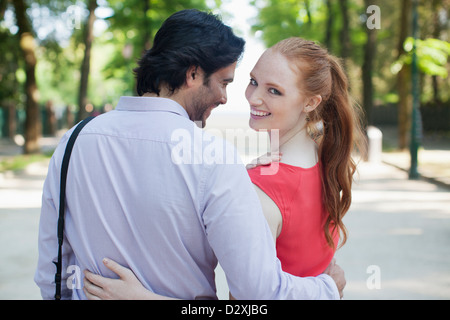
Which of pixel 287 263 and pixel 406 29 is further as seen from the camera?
pixel 406 29

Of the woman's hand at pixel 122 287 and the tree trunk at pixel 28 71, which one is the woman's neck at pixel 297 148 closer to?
the woman's hand at pixel 122 287

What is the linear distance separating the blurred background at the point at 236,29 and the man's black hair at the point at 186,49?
132cm

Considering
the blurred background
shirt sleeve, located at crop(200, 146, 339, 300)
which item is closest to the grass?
the blurred background

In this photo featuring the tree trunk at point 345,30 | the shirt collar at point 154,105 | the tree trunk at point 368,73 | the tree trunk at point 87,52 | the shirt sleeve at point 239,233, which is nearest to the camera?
the shirt sleeve at point 239,233

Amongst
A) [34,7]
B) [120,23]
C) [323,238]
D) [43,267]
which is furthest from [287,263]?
[34,7]

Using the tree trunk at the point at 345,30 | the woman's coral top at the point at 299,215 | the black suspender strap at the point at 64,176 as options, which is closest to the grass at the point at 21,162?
the tree trunk at the point at 345,30

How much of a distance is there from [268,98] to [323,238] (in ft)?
1.94

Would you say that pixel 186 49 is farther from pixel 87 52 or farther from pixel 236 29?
pixel 87 52

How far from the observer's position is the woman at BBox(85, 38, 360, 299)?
5.98ft

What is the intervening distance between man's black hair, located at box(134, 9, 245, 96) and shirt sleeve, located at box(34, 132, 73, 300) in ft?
1.26

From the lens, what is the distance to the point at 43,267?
6.03 ft

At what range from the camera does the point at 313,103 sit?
204 centimetres

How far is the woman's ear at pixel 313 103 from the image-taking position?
2.03 metres

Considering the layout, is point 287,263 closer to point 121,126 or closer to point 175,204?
point 175,204
